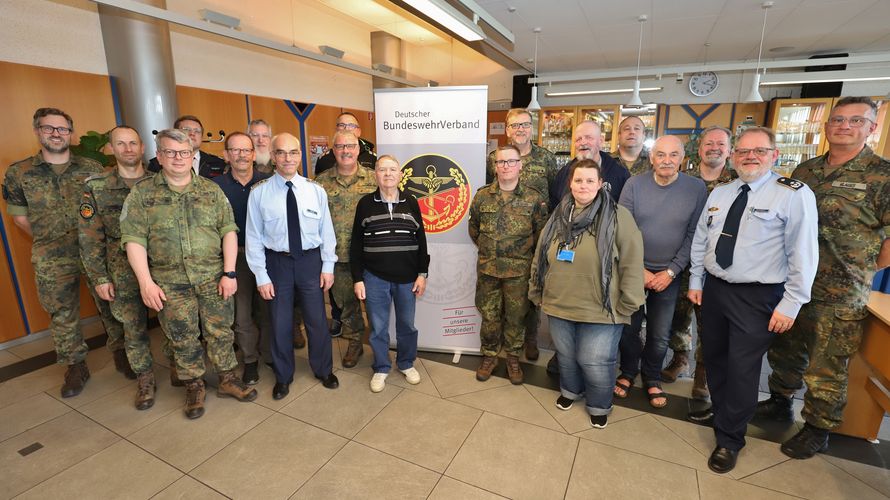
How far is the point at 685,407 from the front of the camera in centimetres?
267

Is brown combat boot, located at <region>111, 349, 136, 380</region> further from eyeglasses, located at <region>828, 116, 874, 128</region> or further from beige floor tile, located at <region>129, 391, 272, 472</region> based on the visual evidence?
eyeglasses, located at <region>828, 116, 874, 128</region>

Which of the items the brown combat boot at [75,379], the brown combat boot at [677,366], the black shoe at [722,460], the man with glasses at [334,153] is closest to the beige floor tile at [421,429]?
the black shoe at [722,460]

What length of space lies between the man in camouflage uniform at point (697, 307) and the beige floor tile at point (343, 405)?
6.71 ft

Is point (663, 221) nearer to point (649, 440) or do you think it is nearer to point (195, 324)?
point (649, 440)

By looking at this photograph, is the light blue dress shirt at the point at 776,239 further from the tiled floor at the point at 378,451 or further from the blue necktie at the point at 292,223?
the blue necktie at the point at 292,223

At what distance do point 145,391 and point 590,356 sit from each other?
2.87 meters

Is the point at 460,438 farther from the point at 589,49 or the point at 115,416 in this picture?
the point at 589,49

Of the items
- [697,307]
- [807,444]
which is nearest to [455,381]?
[697,307]

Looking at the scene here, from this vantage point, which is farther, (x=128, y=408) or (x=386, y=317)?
(x=386, y=317)

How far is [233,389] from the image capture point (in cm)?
275

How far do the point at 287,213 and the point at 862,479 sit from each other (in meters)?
3.41

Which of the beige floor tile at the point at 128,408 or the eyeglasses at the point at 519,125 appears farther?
the eyeglasses at the point at 519,125

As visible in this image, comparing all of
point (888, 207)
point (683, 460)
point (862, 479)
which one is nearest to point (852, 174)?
point (888, 207)

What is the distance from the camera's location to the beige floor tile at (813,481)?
1971 mm
